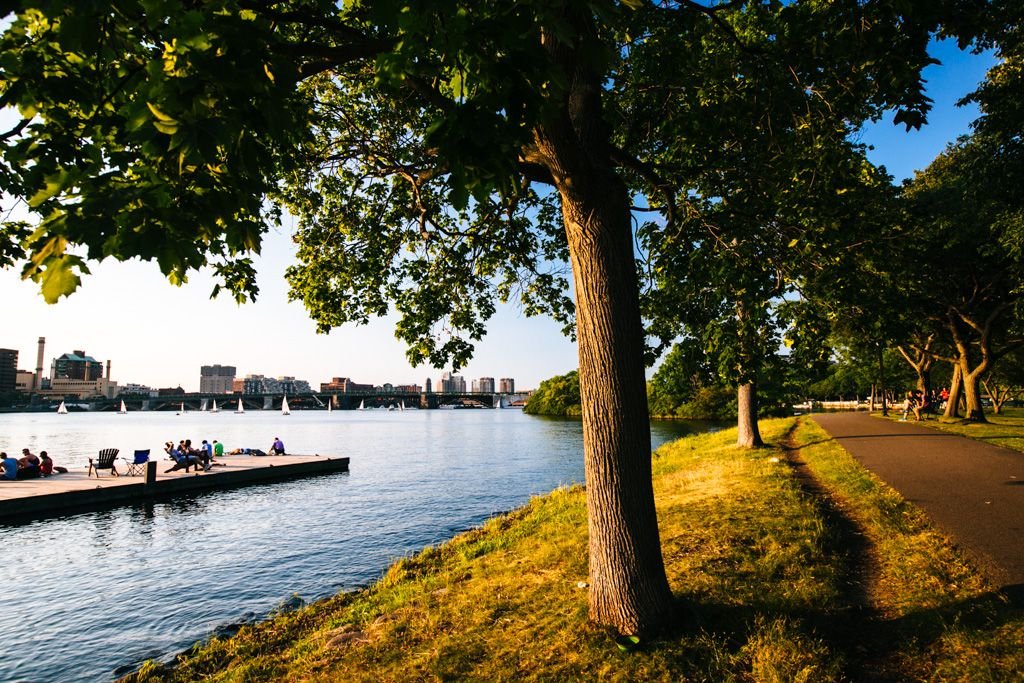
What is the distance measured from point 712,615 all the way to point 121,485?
2580cm

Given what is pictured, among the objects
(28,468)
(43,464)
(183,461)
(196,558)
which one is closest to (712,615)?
(196,558)

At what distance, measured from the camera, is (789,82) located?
26.8 feet

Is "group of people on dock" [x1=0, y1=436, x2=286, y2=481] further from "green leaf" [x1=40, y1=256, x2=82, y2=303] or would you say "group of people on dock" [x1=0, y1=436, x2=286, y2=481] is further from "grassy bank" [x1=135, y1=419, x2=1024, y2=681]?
"green leaf" [x1=40, y1=256, x2=82, y2=303]

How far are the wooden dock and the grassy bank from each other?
17088mm

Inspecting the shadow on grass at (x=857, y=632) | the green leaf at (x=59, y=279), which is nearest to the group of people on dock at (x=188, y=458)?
the shadow on grass at (x=857, y=632)

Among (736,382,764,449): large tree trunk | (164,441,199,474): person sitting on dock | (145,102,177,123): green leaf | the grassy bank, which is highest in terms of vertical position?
(145,102,177,123): green leaf

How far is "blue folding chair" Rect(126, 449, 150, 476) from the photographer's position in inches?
1033

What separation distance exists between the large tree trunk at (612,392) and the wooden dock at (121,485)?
23541 mm

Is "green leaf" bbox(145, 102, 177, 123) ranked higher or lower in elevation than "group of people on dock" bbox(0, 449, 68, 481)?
higher

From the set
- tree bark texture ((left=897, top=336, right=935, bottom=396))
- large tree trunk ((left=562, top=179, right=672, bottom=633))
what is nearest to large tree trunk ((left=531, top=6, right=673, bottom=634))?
large tree trunk ((left=562, top=179, right=672, bottom=633))

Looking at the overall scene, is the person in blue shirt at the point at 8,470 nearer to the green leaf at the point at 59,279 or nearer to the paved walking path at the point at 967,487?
the green leaf at the point at 59,279

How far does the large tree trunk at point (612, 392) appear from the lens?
17.9 feet

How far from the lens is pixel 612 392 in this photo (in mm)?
5496

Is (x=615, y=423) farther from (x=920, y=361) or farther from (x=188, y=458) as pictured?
(x=920, y=361)
